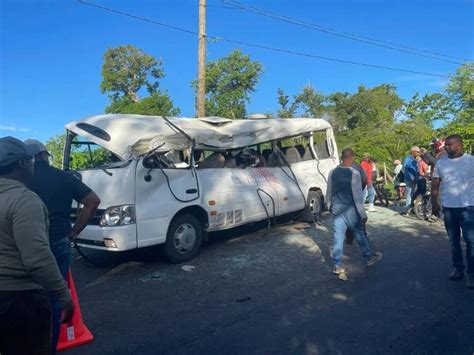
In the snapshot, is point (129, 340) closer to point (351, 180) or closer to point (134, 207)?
Result: point (134, 207)

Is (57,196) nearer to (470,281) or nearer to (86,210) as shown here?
(86,210)

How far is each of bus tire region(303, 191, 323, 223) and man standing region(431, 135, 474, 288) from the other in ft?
14.2

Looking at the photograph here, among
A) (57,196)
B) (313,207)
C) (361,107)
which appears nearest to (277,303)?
(57,196)

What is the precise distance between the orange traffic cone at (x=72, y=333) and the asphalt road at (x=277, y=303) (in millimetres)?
98

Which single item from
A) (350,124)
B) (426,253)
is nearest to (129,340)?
(426,253)

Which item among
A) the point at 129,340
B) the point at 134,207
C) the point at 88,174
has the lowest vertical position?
the point at 129,340

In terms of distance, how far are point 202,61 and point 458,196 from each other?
10.3 metres

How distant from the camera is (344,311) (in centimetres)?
464

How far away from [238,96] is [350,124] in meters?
12.4

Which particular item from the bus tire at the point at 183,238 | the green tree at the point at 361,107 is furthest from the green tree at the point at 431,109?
the bus tire at the point at 183,238

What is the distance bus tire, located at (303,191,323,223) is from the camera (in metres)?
9.90

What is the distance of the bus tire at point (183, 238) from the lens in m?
6.67

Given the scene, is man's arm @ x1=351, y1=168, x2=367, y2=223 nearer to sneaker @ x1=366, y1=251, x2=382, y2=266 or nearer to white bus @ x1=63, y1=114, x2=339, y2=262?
sneaker @ x1=366, y1=251, x2=382, y2=266

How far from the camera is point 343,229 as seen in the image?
19.7 feet
